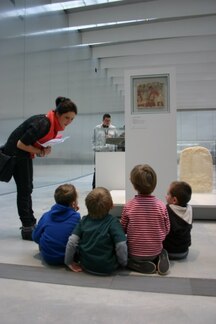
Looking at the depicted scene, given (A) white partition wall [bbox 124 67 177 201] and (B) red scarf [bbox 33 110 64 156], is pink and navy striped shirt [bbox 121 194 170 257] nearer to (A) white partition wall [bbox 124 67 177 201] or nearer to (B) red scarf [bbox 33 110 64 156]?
(B) red scarf [bbox 33 110 64 156]

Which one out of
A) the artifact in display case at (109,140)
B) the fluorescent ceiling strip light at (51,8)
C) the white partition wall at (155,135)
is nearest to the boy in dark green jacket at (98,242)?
the white partition wall at (155,135)

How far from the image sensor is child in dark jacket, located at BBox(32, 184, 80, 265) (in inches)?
86.4

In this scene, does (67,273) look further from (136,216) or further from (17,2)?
(17,2)

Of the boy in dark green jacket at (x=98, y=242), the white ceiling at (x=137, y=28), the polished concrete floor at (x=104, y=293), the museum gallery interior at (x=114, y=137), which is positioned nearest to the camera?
the polished concrete floor at (x=104, y=293)

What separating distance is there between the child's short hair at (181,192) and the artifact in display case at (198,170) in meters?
2.37

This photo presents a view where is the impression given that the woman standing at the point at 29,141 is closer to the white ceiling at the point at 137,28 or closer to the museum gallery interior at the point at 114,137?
the museum gallery interior at the point at 114,137

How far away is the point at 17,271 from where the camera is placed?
2.10 meters

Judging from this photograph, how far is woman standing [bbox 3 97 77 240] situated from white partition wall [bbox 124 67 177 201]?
3.30 feet

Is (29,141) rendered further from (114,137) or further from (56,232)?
(114,137)

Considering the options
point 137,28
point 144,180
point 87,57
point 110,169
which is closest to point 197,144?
point 87,57

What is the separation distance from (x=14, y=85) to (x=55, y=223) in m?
4.46

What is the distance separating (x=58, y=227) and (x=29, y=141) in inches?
33.6

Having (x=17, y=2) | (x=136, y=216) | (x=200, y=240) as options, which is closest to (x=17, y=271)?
(x=136, y=216)

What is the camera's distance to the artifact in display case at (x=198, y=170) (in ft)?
15.4
